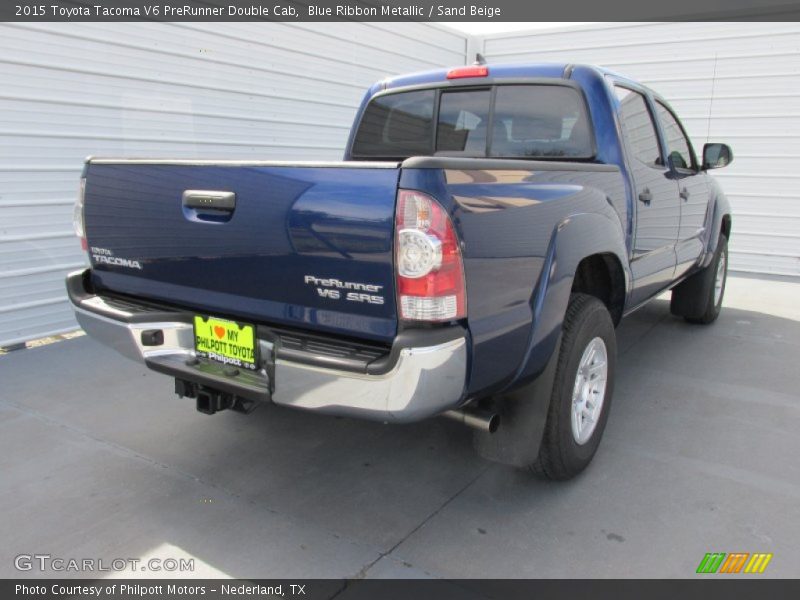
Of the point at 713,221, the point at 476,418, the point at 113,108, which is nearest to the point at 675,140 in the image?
the point at 713,221

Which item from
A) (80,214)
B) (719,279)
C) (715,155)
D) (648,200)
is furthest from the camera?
(719,279)

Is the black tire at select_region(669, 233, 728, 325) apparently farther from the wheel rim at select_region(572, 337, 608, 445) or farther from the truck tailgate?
the truck tailgate

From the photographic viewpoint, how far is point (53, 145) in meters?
4.89

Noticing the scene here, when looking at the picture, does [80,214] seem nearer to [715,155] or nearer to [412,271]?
[412,271]

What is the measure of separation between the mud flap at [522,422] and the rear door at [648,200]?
1214 millimetres

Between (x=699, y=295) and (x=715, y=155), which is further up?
(x=715, y=155)

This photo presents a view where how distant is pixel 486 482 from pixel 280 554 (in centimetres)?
100

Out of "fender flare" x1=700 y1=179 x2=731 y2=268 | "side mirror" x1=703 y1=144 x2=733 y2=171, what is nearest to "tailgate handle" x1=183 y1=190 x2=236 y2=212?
"side mirror" x1=703 y1=144 x2=733 y2=171

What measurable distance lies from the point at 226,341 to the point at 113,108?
3.88 m

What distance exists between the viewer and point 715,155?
14.9 ft

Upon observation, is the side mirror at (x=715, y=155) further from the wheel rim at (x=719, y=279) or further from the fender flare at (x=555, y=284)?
the fender flare at (x=555, y=284)

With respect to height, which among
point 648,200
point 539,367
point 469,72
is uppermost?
point 469,72

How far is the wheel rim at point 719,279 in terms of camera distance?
536 centimetres

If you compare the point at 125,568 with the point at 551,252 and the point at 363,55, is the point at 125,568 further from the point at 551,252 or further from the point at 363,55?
the point at 363,55
